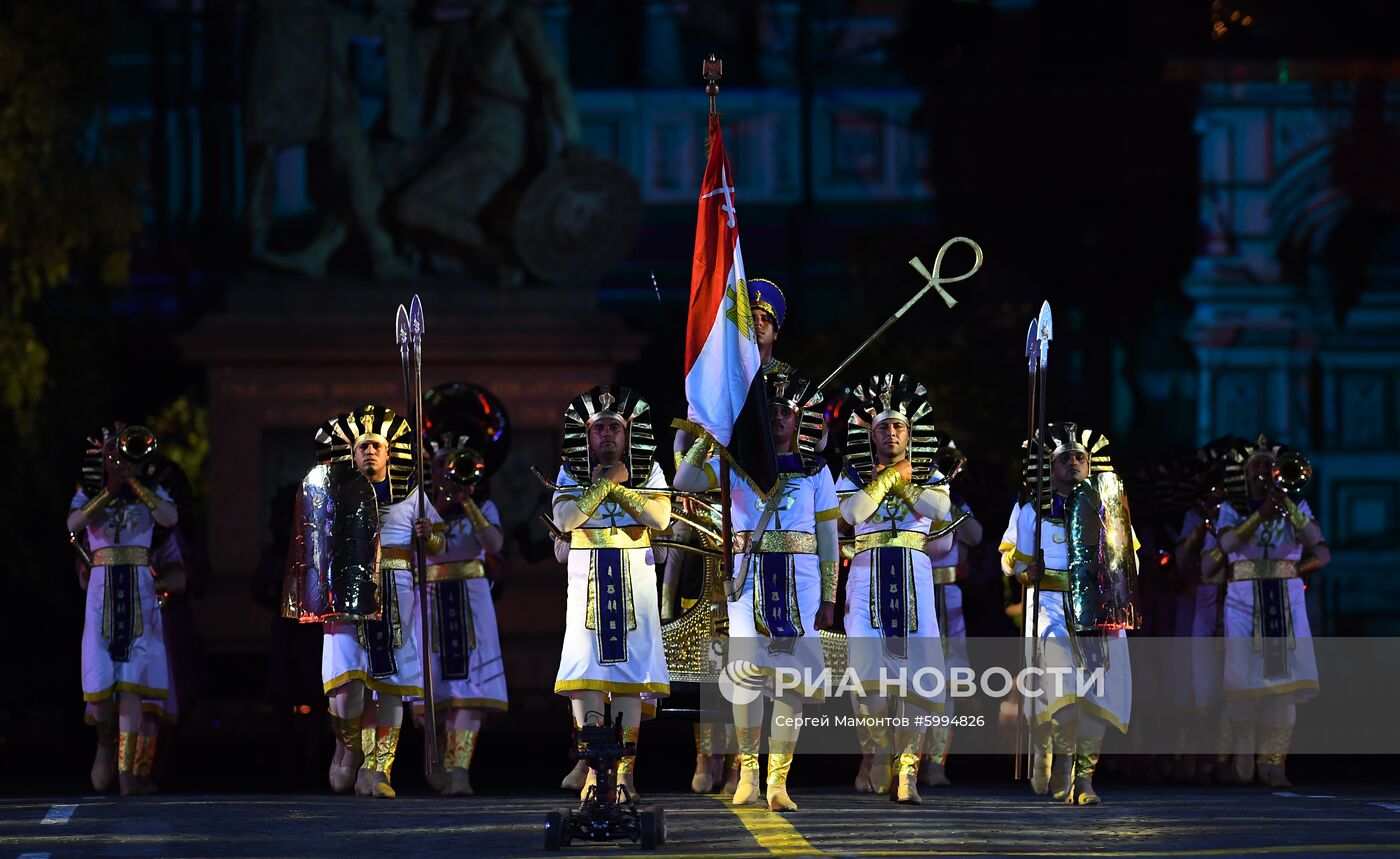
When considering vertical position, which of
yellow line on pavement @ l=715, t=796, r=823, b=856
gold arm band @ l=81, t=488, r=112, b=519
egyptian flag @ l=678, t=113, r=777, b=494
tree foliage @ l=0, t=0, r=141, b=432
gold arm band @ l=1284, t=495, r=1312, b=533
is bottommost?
yellow line on pavement @ l=715, t=796, r=823, b=856

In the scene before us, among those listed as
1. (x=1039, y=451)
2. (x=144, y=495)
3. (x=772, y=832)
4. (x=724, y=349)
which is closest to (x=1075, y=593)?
(x=1039, y=451)

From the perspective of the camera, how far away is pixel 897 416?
14039 mm

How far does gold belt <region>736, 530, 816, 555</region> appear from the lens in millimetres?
13438

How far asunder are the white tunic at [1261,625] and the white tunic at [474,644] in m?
4.19

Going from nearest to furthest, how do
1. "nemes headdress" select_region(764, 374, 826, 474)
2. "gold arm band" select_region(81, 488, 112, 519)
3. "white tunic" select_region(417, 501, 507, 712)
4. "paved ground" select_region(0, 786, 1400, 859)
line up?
"paved ground" select_region(0, 786, 1400, 859) < "nemes headdress" select_region(764, 374, 826, 474) < "gold arm band" select_region(81, 488, 112, 519) < "white tunic" select_region(417, 501, 507, 712)

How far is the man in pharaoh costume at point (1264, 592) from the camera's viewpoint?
51.3 feet

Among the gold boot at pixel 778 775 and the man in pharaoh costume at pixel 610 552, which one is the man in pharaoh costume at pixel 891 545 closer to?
the gold boot at pixel 778 775

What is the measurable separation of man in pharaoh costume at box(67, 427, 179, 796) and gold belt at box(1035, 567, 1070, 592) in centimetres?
470

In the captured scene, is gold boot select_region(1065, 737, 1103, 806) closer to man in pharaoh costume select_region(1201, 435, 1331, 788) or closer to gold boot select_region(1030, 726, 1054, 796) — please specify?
gold boot select_region(1030, 726, 1054, 796)

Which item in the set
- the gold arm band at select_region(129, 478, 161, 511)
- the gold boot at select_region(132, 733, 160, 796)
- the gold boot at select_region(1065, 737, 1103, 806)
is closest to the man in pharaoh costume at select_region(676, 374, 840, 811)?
the gold boot at select_region(1065, 737, 1103, 806)

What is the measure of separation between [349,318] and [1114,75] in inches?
410

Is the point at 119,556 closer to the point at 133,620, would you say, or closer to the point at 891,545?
the point at 133,620

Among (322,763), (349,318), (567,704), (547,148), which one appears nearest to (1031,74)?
(547,148)

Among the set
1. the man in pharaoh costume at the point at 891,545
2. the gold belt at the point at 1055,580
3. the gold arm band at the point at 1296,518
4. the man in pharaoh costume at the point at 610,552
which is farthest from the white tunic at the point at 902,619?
the gold arm band at the point at 1296,518
